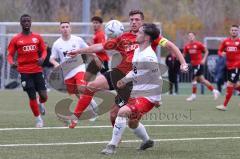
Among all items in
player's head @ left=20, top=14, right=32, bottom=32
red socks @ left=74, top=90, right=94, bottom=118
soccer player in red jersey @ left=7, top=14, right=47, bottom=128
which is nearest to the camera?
red socks @ left=74, top=90, right=94, bottom=118

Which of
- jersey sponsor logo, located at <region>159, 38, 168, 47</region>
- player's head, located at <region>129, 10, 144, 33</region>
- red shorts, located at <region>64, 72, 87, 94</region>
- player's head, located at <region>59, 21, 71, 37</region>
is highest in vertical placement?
player's head, located at <region>129, 10, 144, 33</region>

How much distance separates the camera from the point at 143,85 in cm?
1110

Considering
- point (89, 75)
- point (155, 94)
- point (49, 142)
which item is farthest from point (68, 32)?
point (155, 94)

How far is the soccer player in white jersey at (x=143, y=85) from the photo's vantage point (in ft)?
35.4

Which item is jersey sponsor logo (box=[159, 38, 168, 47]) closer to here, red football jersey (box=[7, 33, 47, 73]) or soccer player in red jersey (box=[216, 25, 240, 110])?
red football jersey (box=[7, 33, 47, 73])

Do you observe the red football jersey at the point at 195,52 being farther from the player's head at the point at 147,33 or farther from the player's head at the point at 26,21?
the player's head at the point at 147,33

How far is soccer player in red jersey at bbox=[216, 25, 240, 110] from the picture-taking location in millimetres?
20438

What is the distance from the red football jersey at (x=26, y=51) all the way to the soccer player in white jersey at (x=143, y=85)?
4266mm

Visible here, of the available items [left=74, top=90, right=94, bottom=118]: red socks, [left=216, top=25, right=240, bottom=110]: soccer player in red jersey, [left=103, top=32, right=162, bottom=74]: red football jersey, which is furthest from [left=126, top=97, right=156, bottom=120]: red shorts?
[left=216, top=25, right=240, bottom=110]: soccer player in red jersey

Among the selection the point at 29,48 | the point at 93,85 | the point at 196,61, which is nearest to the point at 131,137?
the point at 93,85

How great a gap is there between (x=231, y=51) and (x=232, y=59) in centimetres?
44

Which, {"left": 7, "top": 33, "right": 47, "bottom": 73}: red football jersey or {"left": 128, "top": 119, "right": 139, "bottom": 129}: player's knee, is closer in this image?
{"left": 128, "top": 119, "right": 139, "bottom": 129}: player's knee

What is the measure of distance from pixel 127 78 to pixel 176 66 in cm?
1910

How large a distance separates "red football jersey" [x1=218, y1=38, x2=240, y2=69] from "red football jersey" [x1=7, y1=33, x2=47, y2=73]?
23.4ft
